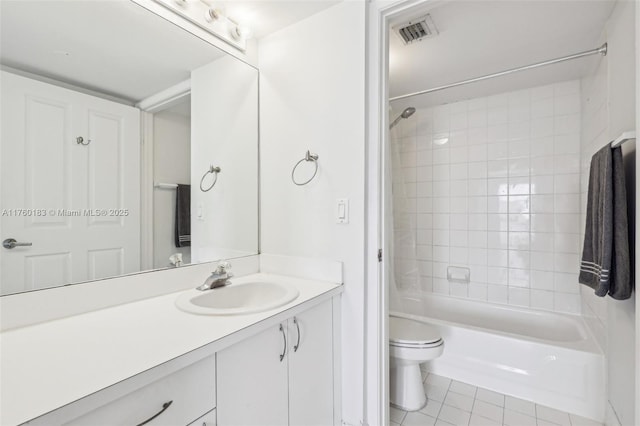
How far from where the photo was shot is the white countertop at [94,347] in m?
0.59

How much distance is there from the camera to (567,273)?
234 cm

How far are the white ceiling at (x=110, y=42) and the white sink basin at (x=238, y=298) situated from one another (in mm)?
883

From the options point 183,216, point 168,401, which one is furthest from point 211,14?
point 168,401

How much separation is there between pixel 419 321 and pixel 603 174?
53.5 inches

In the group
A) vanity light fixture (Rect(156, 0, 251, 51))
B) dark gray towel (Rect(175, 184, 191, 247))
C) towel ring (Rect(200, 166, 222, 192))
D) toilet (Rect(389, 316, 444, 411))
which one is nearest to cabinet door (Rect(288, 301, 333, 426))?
toilet (Rect(389, 316, 444, 411))

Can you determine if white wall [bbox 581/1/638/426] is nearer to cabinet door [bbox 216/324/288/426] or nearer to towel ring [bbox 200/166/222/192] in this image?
cabinet door [bbox 216/324/288/426]

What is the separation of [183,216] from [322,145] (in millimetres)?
784

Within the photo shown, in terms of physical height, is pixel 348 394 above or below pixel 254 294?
below

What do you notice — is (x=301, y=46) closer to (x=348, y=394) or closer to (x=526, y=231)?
(x=348, y=394)

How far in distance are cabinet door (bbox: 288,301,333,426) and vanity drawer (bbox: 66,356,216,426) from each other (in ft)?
1.23

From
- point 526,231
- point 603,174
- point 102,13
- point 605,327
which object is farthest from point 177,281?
point 526,231

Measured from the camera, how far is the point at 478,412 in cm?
173

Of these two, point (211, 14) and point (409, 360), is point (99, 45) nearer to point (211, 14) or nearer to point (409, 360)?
point (211, 14)

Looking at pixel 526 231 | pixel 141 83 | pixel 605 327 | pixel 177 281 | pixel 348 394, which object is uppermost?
pixel 141 83
